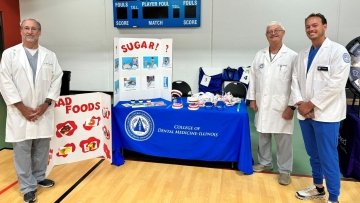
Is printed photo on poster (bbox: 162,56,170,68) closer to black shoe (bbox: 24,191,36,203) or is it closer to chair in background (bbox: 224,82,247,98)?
chair in background (bbox: 224,82,247,98)

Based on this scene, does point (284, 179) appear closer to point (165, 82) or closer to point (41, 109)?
point (165, 82)

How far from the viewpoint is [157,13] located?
5277 mm

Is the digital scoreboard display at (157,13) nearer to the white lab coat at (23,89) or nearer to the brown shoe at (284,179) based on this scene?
the white lab coat at (23,89)

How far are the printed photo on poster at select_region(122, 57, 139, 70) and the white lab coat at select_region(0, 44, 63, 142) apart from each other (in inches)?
33.1

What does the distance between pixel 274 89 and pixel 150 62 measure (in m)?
1.37

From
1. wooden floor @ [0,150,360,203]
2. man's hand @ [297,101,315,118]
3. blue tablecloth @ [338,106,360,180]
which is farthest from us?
blue tablecloth @ [338,106,360,180]

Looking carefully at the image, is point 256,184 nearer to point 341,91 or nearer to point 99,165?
point 341,91

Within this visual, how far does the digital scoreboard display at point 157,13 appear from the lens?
5156 millimetres

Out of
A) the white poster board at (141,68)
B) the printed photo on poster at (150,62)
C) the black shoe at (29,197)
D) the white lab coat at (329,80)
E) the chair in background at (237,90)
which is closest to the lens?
the white lab coat at (329,80)

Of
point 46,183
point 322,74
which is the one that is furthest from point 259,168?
point 46,183

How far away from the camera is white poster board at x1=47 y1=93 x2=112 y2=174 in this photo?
294cm

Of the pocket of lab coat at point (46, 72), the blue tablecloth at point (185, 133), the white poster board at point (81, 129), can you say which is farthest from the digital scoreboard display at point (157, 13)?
the pocket of lab coat at point (46, 72)

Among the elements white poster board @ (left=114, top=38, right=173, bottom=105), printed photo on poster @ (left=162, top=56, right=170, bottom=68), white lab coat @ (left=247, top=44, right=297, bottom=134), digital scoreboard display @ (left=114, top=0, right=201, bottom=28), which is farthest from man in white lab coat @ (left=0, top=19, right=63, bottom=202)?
digital scoreboard display @ (left=114, top=0, right=201, bottom=28)

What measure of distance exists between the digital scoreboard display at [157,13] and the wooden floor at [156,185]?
9.50ft
